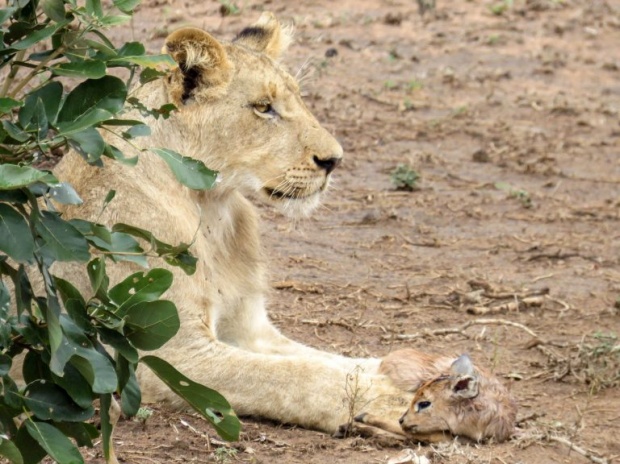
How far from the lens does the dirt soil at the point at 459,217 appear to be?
4980 mm

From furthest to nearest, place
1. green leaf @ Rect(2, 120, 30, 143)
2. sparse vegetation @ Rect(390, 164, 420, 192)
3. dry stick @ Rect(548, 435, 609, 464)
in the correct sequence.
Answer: sparse vegetation @ Rect(390, 164, 420, 192)
dry stick @ Rect(548, 435, 609, 464)
green leaf @ Rect(2, 120, 30, 143)

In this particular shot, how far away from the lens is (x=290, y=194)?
203 inches

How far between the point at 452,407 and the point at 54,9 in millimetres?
2515

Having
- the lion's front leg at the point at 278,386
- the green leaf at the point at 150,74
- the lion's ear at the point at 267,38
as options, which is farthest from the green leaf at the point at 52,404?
the lion's ear at the point at 267,38

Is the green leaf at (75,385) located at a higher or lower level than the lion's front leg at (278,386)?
higher

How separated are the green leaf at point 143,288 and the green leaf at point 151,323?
0.7 inches

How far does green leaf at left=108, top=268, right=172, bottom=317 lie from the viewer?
10.3 feet

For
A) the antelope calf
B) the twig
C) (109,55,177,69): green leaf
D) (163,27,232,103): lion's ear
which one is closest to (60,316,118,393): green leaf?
(109,55,177,69): green leaf

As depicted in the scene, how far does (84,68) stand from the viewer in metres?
2.99

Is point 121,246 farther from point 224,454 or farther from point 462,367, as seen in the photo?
point 462,367

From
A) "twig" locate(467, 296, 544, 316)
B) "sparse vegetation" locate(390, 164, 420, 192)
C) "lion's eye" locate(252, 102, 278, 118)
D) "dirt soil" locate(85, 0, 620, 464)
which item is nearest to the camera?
"dirt soil" locate(85, 0, 620, 464)

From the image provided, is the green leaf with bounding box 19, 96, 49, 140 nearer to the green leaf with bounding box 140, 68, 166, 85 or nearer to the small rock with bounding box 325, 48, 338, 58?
the green leaf with bounding box 140, 68, 166, 85

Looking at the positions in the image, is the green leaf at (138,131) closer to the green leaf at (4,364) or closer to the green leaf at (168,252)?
the green leaf at (168,252)

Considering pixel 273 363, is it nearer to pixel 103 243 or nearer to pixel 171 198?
pixel 171 198
